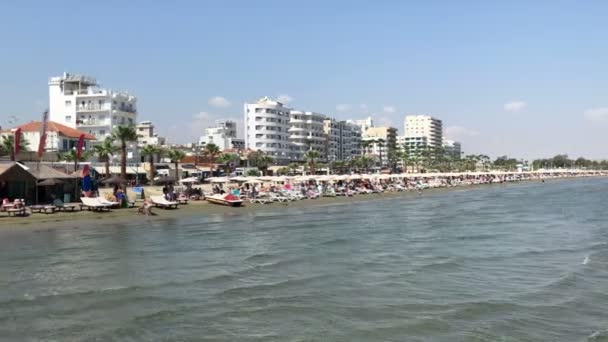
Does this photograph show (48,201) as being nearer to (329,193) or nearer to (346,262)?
(346,262)

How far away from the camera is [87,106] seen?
296 ft

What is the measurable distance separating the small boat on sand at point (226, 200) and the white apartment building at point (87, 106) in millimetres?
47114

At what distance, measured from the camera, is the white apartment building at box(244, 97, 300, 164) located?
12244 centimetres

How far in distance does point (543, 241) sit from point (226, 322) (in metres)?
16.8

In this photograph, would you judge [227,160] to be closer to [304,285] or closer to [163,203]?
[163,203]

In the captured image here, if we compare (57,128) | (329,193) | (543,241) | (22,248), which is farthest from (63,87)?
(543,241)

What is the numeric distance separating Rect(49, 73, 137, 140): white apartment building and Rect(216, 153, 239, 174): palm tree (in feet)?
47.5

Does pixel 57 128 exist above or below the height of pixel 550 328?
above

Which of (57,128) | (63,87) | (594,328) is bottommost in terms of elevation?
(594,328)

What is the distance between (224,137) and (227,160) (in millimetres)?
41420

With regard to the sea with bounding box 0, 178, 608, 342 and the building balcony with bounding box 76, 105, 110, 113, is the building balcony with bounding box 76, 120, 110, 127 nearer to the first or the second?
the building balcony with bounding box 76, 105, 110, 113

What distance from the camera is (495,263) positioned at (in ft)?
61.9

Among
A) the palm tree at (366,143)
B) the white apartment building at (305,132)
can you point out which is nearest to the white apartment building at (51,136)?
the white apartment building at (305,132)

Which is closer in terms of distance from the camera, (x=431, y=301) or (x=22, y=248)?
(x=431, y=301)
